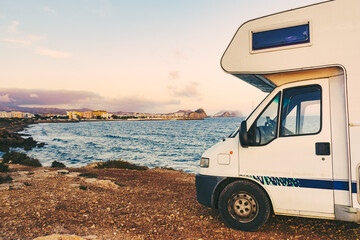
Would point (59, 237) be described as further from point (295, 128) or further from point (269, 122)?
point (295, 128)

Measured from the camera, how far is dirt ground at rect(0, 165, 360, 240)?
16.5ft

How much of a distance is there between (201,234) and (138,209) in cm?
224

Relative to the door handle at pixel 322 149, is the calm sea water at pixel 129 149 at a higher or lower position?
lower

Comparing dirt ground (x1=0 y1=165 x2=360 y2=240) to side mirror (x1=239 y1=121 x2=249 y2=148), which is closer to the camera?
side mirror (x1=239 y1=121 x2=249 y2=148)

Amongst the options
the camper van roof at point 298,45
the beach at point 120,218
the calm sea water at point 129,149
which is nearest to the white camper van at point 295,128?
the camper van roof at point 298,45

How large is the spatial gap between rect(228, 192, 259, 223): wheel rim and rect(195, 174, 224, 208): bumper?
0.38m

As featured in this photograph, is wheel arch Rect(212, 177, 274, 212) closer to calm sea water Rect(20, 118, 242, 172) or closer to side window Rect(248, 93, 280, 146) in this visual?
side window Rect(248, 93, 280, 146)

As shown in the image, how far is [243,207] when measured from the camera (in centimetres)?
495

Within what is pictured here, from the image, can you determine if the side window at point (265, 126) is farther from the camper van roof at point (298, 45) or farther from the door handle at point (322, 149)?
the door handle at point (322, 149)

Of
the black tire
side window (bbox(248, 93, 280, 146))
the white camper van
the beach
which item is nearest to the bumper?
the white camper van

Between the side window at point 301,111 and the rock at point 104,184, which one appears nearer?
the side window at point 301,111

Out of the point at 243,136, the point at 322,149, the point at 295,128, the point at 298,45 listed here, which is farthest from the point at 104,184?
the point at 298,45

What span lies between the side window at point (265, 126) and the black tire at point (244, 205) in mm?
798

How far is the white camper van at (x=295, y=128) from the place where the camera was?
4.24m
